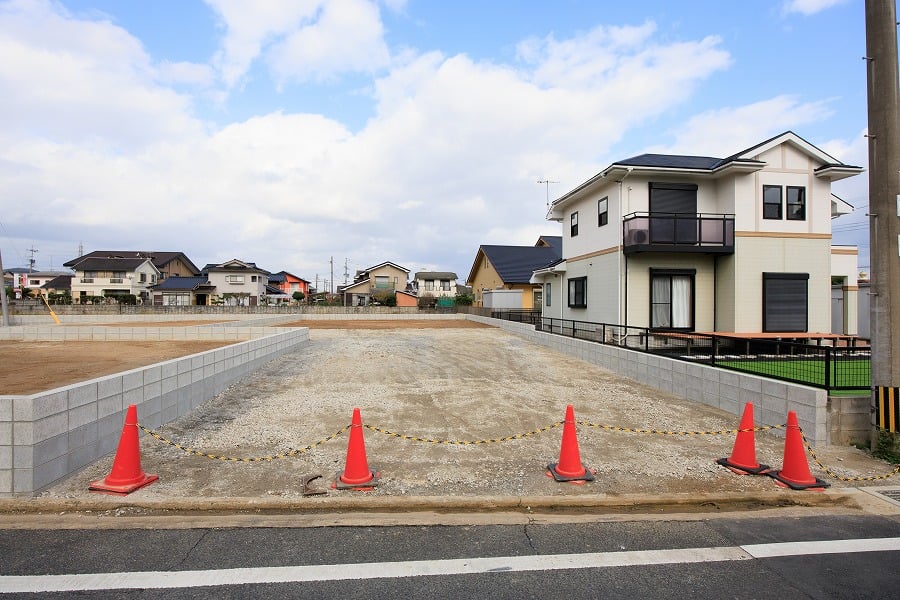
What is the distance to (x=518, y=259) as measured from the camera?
3675 centimetres

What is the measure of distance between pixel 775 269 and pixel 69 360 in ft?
60.6

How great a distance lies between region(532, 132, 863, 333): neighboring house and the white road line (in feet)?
36.2

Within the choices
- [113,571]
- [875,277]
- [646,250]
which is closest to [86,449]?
[113,571]

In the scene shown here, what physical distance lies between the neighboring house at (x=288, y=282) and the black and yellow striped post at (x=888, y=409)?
73.2m

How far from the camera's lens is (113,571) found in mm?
2969

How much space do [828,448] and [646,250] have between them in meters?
8.62

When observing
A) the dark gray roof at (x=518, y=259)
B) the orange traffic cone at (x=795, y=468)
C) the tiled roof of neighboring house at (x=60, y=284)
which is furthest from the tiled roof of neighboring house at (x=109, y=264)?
the orange traffic cone at (x=795, y=468)

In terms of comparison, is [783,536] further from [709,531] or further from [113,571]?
[113,571]

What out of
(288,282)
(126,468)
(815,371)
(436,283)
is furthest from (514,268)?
(288,282)

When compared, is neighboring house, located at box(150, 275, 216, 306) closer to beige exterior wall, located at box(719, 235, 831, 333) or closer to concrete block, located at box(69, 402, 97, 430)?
concrete block, located at box(69, 402, 97, 430)

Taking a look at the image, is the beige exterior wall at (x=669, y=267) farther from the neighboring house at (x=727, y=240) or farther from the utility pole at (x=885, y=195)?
the utility pole at (x=885, y=195)

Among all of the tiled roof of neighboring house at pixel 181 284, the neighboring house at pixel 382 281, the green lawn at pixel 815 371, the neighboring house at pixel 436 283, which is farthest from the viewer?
the neighboring house at pixel 436 283

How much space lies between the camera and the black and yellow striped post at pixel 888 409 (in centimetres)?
525

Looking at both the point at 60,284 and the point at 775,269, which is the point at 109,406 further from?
the point at 60,284
